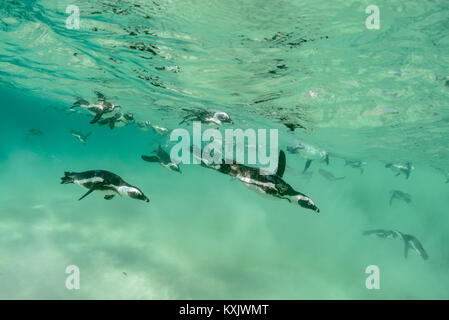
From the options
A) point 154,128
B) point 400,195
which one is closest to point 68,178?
point 154,128

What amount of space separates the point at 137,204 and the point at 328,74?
1479 centimetres

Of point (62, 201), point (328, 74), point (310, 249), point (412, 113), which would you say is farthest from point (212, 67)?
point (62, 201)

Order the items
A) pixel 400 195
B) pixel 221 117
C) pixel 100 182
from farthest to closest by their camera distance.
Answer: pixel 400 195 < pixel 221 117 < pixel 100 182

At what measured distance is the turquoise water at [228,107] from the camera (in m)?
8.93

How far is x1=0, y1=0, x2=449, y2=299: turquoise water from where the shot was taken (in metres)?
8.93

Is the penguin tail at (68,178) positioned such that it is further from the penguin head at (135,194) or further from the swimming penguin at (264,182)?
the swimming penguin at (264,182)

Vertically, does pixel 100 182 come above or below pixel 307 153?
below

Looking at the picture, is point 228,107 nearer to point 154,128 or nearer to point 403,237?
point 154,128
